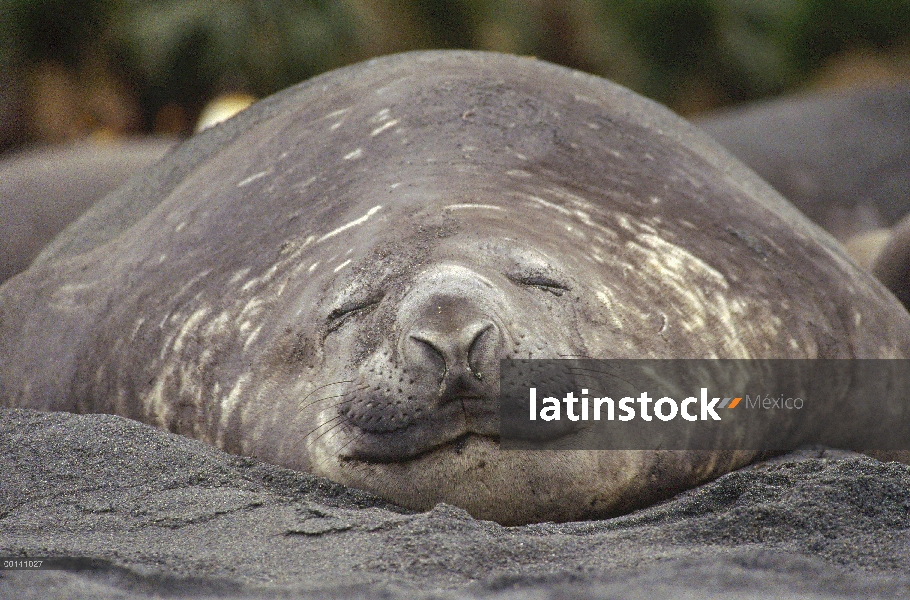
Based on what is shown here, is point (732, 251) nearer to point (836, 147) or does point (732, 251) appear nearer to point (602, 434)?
point (602, 434)

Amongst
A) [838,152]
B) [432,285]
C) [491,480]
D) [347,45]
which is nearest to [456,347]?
[432,285]

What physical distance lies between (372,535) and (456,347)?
0.43 meters

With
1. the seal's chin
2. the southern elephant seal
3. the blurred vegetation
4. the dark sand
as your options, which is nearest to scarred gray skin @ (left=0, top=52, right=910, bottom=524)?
the seal's chin

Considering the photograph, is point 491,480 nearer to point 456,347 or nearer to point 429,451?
point 429,451

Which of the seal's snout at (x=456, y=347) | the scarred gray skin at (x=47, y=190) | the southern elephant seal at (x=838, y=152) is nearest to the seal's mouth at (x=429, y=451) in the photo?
the seal's snout at (x=456, y=347)

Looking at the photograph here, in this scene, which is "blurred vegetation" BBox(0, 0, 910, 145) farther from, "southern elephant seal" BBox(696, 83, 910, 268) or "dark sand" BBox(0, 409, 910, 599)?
"dark sand" BBox(0, 409, 910, 599)

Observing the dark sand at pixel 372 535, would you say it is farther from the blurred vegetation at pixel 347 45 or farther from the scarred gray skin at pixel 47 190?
the blurred vegetation at pixel 347 45

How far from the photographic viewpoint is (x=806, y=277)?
11.2 feet

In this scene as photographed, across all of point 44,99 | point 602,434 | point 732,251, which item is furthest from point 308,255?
point 44,99

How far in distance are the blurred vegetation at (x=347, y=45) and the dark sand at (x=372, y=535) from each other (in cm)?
990

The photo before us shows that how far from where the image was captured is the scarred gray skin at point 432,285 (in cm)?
249

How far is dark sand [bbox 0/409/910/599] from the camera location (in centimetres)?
184

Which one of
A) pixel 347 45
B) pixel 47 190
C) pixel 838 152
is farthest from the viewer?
pixel 347 45

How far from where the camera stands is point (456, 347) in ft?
Answer: 7.78
